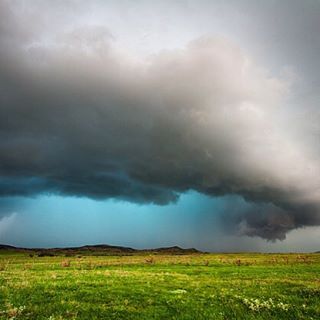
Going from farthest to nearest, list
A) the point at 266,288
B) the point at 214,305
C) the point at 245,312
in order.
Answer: the point at 266,288, the point at 214,305, the point at 245,312

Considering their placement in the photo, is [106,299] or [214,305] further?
[106,299]

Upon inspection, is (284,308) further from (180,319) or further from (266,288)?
(266,288)

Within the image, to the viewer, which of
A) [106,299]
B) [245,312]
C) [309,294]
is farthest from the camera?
[309,294]

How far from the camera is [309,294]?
22.8m

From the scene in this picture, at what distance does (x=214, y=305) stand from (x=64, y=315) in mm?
8309

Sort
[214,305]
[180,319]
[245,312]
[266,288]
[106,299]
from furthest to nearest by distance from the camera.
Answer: [266,288] → [106,299] → [214,305] → [245,312] → [180,319]

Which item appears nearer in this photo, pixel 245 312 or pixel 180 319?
pixel 180 319

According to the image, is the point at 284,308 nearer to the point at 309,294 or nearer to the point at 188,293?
the point at 309,294

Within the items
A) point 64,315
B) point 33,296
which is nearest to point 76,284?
point 33,296

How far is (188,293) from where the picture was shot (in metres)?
23.8

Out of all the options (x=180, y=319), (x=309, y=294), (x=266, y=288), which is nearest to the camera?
(x=180, y=319)

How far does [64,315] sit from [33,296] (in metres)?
5.75

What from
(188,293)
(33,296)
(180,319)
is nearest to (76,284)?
(33,296)

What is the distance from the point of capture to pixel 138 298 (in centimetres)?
2177
